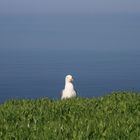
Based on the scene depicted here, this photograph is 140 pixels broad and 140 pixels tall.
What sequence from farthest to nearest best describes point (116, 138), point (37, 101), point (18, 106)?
point (37, 101) → point (18, 106) → point (116, 138)

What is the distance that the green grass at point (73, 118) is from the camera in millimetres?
15320

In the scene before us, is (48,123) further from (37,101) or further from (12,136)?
(37,101)

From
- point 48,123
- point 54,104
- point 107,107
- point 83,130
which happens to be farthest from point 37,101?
point 83,130

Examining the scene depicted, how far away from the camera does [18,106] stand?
20234 mm

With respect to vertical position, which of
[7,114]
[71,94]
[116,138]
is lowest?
[116,138]

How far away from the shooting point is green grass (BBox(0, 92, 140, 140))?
1532 centimetres

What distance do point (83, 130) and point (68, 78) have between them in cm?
1315

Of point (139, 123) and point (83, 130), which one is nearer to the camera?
point (83, 130)

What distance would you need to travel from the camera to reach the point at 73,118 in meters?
17.6

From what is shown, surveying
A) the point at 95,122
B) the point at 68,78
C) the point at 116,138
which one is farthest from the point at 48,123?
the point at 68,78

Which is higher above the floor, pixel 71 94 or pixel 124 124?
pixel 71 94

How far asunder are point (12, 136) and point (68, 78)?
44.0 ft

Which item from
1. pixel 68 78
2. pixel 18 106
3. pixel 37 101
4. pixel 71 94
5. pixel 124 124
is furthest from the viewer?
pixel 68 78

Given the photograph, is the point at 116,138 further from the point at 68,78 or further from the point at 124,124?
the point at 68,78
